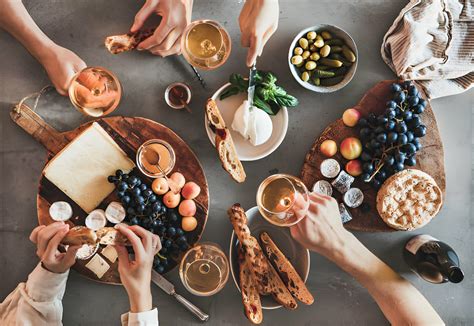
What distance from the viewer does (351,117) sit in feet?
4.73

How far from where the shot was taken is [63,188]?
1417mm

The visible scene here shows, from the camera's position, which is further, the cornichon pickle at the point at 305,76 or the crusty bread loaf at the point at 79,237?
the cornichon pickle at the point at 305,76

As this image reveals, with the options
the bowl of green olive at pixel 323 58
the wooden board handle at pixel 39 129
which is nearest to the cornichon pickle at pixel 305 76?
the bowl of green olive at pixel 323 58

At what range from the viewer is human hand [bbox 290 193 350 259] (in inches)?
53.5

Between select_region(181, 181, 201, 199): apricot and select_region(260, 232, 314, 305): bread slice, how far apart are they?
0.86 feet

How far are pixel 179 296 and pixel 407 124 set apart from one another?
3.00 feet

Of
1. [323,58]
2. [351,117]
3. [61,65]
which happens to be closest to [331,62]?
[323,58]

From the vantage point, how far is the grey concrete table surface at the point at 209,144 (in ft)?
4.88

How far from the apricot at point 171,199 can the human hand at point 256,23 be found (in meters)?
0.46

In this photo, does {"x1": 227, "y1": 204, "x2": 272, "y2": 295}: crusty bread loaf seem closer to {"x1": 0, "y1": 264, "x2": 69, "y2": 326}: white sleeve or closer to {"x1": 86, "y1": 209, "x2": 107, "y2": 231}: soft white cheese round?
{"x1": 86, "y1": 209, "x2": 107, "y2": 231}: soft white cheese round

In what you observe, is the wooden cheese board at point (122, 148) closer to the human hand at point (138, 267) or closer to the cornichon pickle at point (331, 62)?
the human hand at point (138, 267)

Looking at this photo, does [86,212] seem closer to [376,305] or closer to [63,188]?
[63,188]

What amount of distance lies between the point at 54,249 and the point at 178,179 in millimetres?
416

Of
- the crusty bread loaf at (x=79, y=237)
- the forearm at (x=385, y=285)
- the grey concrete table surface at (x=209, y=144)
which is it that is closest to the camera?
the crusty bread loaf at (x=79, y=237)
